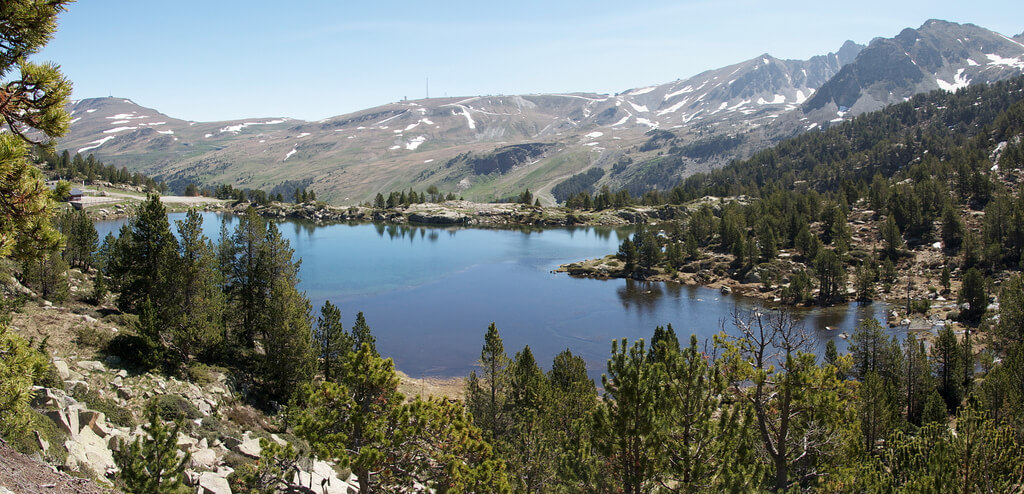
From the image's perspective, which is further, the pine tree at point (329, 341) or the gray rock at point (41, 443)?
the pine tree at point (329, 341)

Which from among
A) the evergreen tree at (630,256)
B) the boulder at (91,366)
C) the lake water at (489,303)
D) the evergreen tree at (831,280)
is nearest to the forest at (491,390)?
the boulder at (91,366)

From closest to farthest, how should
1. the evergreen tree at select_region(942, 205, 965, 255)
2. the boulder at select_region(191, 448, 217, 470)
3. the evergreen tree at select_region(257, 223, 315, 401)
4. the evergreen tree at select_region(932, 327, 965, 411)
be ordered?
1. the boulder at select_region(191, 448, 217, 470)
2. the evergreen tree at select_region(257, 223, 315, 401)
3. the evergreen tree at select_region(932, 327, 965, 411)
4. the evergreen tree at select_region(942, 205, 965, 255)

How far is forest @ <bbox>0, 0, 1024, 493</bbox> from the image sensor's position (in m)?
11.8

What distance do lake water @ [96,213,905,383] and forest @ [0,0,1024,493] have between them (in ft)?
37.9

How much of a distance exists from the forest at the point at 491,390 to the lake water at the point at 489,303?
1155cm

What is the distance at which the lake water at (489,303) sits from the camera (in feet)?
189

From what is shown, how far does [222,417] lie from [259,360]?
8.02m

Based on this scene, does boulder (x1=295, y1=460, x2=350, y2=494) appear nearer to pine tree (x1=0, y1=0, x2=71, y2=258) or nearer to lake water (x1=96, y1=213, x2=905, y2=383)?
pine tree (x1=0, y1=0, x2=71, y2=258)

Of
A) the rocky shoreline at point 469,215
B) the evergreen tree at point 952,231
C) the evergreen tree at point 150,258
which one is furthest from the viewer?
the rocky shoreline at point 469,215

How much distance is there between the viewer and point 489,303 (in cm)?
7531

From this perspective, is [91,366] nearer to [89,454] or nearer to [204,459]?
[204,459]

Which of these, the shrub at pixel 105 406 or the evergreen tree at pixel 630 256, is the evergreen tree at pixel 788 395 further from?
the evergreen tree at pixel 630 256

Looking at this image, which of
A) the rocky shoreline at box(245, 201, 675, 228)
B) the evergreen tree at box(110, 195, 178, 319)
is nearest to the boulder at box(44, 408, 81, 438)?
the evergreen tree at box(110, 195, 178, 319)

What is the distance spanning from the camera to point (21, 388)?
9.36m
